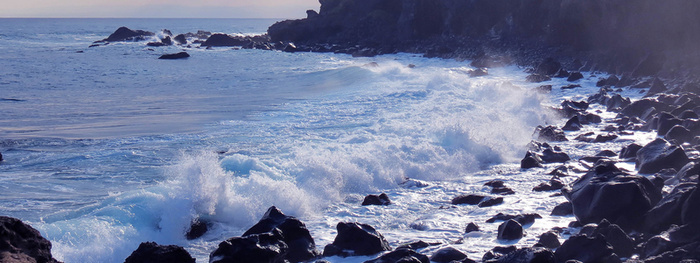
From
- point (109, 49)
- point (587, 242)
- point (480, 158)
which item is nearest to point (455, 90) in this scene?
point (480, 158)

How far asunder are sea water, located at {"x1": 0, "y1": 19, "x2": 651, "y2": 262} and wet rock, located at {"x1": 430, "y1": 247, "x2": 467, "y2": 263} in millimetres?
343

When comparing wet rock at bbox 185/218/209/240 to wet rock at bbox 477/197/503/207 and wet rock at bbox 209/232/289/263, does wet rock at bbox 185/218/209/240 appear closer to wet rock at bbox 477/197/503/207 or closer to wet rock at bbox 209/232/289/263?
wet rock at bbox 209/232/289/263

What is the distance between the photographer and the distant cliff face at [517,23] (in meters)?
24.2

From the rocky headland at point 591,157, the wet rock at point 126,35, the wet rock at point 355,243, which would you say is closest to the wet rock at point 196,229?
the rocky headland at point 591,157

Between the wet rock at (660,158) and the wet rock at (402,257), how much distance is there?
487 cm

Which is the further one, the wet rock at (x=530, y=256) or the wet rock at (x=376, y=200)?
the wet rock at (x=376, y=200)

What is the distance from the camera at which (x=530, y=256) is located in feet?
17.1

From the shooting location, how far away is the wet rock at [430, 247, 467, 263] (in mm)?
5824

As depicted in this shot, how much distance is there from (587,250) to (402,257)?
1613 millimetres

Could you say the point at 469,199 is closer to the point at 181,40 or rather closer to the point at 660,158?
the point at 660,158

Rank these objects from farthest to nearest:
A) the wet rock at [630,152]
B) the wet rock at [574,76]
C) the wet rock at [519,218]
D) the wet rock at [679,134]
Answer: the wet rock at [574,76] < the wet rock at [679,134] < the wet rock at [630,152] < the wet rock at [519,218]

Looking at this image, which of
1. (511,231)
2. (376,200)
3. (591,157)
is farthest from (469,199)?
(591,157)

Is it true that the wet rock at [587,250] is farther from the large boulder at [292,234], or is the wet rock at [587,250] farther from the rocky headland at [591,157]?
the large boulder at [292,234]

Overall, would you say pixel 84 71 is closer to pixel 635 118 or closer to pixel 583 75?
pixel 583 75
